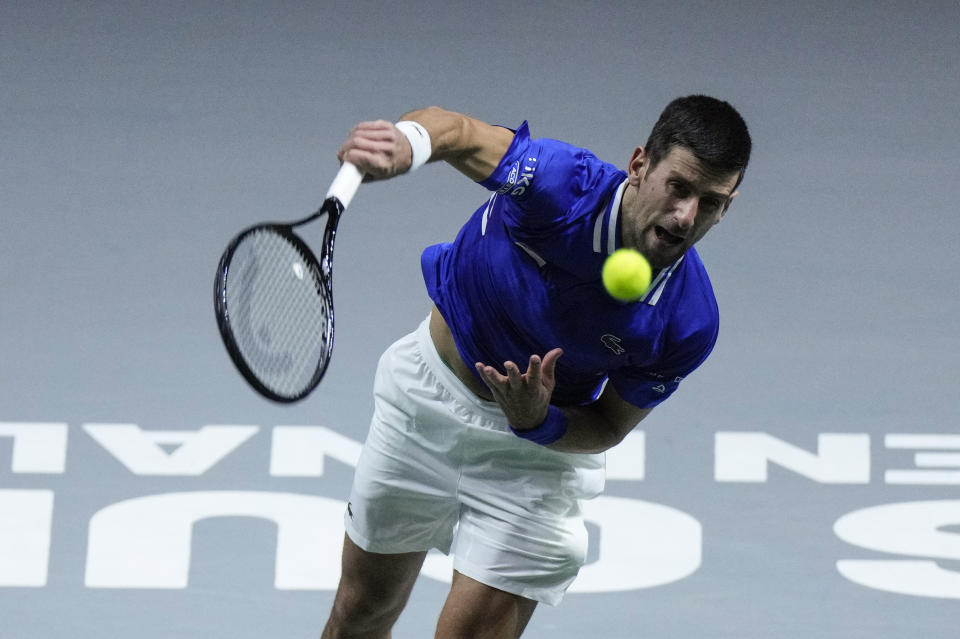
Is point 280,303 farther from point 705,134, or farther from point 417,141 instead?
point 705,134

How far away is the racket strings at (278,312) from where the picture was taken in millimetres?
2355

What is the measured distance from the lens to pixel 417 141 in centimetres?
222

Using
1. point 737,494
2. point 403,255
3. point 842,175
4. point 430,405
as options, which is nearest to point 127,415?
point 403,255

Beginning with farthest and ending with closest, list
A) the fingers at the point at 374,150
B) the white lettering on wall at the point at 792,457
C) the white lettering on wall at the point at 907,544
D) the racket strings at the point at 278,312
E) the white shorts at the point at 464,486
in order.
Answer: the white lettering on wall at the point at 792,457
the white lettering on wall at the point at 907,544
the white shorts at the point at 464,486
the racket strings at the point at 278,312
the fingers at the point at 374,150

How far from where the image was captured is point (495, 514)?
2.82 m

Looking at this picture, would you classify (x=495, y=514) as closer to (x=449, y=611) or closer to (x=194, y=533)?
(x=449, y=611)

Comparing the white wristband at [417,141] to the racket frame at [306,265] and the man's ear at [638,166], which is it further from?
the man's ear at [638,166]

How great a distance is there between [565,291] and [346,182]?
0.66m

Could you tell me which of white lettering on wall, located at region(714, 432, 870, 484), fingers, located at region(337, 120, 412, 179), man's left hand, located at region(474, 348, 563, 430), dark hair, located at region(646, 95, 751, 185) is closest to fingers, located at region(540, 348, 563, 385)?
man's left hand, located at region(474, 348, 563, 430)

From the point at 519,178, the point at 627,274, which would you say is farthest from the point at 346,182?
the point at 627,274

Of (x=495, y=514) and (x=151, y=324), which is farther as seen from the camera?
(x=151, y=324)

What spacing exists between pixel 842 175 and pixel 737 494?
116 centimetres

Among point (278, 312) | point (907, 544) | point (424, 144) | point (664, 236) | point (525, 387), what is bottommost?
point (907, 544)

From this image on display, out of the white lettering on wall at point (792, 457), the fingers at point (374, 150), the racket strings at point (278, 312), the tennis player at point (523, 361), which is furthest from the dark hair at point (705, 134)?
the white lettering on wall at point (792, 457)
